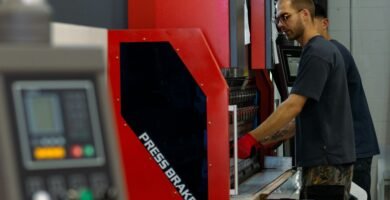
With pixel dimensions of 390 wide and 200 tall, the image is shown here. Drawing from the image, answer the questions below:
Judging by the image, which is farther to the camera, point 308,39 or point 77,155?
point 308,39

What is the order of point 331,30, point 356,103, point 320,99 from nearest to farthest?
1. point 320,99
2. point 356,103
3. point 331,30

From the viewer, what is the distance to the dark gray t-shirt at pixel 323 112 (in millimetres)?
3096

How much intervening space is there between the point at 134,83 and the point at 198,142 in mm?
325

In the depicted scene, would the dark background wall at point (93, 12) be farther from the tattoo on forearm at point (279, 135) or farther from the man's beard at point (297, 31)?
the tattoo on forearm at point (279, 135)

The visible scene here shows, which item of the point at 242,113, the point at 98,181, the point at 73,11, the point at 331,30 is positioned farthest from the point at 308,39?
the point at 331,30

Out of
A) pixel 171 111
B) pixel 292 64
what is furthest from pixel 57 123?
pixel 292 64

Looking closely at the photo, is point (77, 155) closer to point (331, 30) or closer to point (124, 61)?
point (124, 61)

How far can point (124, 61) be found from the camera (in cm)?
260

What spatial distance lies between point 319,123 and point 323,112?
5 centimetres

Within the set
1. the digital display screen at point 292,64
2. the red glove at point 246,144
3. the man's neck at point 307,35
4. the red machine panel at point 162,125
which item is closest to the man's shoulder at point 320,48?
the man's neck at point 307,35

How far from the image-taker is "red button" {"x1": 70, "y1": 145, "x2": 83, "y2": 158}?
2.52ft

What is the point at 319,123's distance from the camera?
312cm

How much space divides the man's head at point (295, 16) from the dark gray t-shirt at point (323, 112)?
172 millimetres

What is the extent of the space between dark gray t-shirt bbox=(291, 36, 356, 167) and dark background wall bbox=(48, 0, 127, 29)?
Result: 84 centimetres
